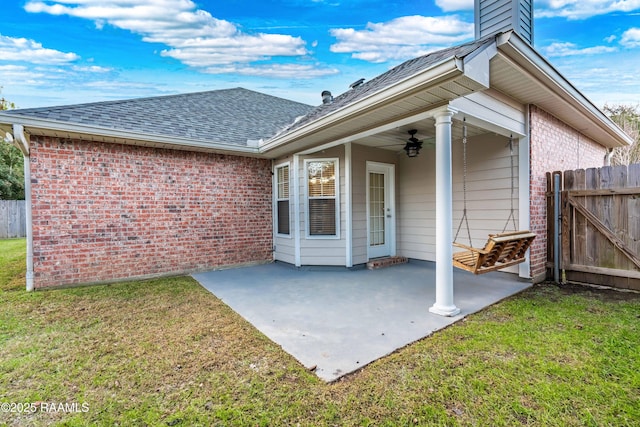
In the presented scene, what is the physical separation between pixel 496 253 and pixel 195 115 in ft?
21.8

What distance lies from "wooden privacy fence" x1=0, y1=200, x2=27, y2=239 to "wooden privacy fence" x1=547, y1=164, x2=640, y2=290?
1772cm

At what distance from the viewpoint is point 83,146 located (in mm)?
4969

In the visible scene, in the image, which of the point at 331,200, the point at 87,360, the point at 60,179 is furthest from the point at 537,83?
the point at 60,179

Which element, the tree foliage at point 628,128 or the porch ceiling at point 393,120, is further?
the tree foliage at point 628,128

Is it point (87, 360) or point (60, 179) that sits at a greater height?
point (60, 179)

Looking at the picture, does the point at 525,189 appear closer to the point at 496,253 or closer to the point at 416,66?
the point at 496,253

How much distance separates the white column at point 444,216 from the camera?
339 centimetres

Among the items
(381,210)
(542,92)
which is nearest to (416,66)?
(542,92)

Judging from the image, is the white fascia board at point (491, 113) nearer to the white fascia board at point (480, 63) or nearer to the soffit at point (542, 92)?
the soffit at point (542, 92)

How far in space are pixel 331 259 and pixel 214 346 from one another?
3.57 m

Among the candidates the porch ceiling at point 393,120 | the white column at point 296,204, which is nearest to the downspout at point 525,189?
the porch ceiling at point 393,120

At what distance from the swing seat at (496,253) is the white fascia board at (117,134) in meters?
4.64

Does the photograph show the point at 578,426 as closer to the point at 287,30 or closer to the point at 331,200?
the point at 331,200

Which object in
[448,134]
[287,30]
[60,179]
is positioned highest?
[287,30]
